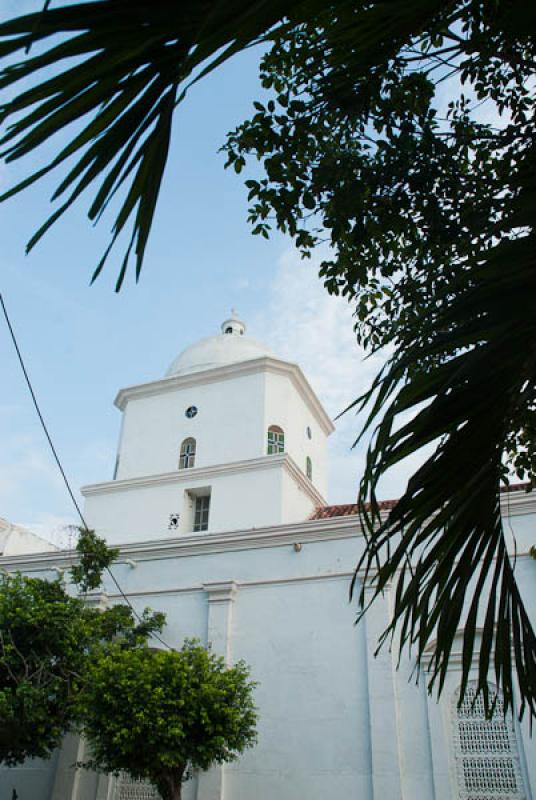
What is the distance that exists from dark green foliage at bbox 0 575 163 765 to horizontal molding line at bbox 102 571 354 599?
2104 mm

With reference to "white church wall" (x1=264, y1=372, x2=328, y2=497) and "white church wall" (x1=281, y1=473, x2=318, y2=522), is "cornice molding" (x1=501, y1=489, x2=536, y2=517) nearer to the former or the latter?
"white church wall" (x1=281, y1=473, x2=318, y2=522)

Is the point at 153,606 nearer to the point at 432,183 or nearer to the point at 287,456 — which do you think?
the point at 287,456

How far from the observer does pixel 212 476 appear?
17000mm

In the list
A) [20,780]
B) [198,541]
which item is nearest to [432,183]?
[198,541]

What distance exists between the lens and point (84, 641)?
11.2m

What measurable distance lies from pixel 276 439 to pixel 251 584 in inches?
212

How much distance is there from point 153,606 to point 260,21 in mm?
12971

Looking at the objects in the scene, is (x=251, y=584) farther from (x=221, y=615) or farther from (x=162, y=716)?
(x=162, y=716)

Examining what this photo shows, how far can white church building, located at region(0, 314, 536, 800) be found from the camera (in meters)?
→ 10.4

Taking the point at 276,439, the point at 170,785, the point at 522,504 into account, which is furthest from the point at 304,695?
the point at 276,439

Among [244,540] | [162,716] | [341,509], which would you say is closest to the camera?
Result: [162,716]

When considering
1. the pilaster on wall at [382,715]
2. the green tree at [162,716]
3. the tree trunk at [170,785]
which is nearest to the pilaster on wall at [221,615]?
the green tree at [162,716]

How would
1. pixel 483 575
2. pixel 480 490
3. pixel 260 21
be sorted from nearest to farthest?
pixel 260 21 → pixel 480 490 → pixel 483 575

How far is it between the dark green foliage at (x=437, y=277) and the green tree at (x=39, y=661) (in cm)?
834
